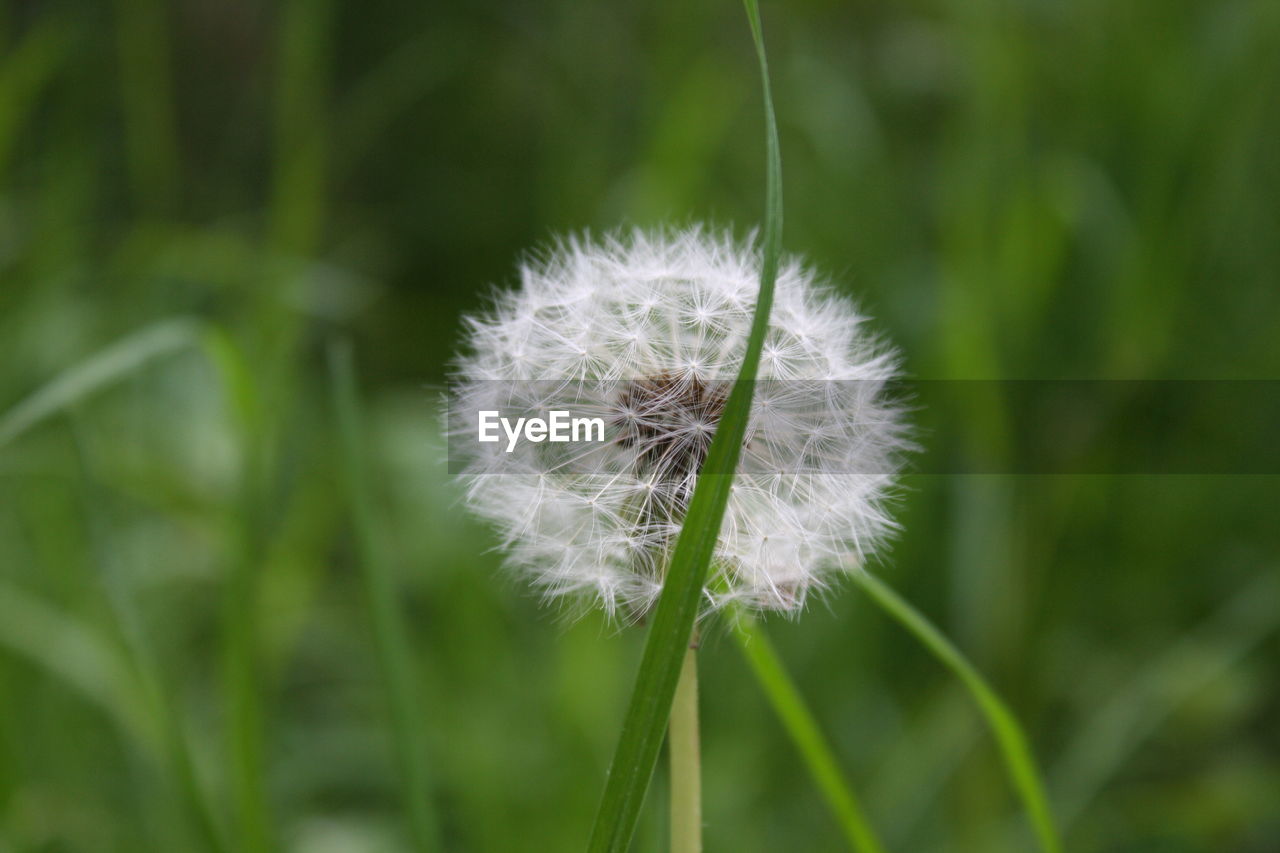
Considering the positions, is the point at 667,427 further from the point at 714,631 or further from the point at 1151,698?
the point at 1151,698

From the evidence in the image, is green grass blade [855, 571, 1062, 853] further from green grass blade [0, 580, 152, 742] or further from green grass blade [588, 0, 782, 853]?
green grass blade [0, 580, 152, 742]

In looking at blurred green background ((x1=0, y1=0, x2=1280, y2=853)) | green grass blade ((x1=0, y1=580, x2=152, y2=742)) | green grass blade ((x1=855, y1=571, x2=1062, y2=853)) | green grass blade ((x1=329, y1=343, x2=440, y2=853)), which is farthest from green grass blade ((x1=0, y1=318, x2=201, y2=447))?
green grass blade ((x1=855, y1=571, x2=1062, y2=853))

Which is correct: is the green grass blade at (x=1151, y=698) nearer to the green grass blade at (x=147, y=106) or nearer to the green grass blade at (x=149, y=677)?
the green grass blade at (x=149, y=677)

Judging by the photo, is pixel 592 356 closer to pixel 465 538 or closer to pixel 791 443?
pixel 791 443

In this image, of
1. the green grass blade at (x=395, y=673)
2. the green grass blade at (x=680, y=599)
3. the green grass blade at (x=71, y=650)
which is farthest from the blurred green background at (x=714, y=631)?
the green grass blade at (x=680, y=599)

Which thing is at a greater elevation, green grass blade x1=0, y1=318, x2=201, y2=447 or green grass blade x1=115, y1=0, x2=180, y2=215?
green grass blade x1=115, y1=0, x2=180, y2=215

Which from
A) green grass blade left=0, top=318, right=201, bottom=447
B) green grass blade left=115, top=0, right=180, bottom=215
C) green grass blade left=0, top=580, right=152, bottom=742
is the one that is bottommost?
green grass blade left=0, top=580, right=152, bottom=742

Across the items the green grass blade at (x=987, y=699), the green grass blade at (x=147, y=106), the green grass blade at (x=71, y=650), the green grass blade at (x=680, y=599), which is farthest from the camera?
the green grass blade at (x=147, y=106)
